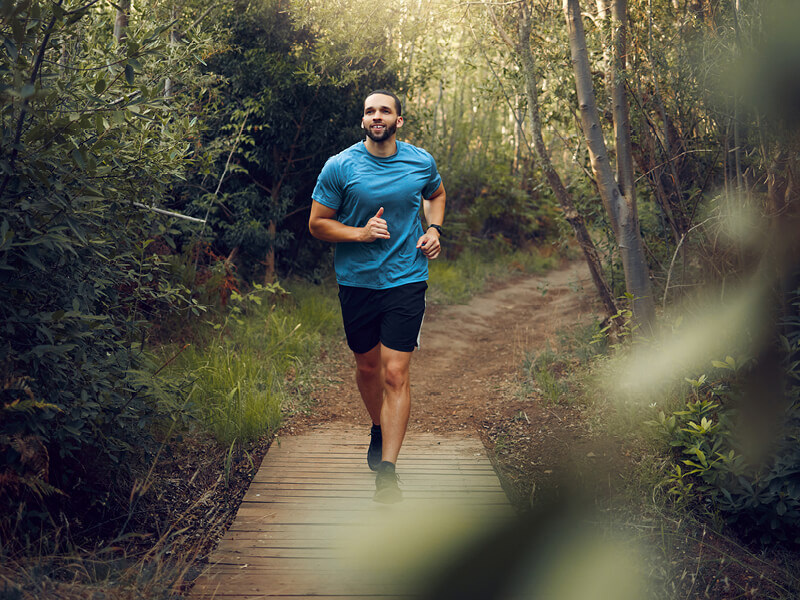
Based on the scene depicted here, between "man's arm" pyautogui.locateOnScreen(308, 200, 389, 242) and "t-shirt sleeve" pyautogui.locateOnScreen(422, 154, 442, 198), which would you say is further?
"t-shirt sleeve" pyautogui.locateOnScreen(422, 154, 442, 198)

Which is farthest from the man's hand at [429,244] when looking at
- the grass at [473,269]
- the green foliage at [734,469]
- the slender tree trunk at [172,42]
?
the grass at [473,269]

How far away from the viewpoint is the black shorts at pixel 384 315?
4086 mm

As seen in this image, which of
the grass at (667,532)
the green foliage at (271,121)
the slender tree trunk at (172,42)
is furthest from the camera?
the green foliage at (271,121)

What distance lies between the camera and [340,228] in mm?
4078

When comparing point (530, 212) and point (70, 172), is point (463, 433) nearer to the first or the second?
Result: point (70, 172)

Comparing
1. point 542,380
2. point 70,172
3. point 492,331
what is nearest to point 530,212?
point 492,331

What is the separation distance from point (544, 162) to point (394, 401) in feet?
10.6

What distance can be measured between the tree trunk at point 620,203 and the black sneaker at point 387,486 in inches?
93.0

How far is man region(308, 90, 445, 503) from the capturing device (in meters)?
4.08

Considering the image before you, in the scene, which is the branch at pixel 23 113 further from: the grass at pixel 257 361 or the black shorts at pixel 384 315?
the black shorts at pixel 384 315

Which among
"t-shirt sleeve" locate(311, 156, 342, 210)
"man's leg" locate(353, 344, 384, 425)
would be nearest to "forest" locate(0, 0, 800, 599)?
"t-shirt sleeve" locate(311, 156, 342, 210)

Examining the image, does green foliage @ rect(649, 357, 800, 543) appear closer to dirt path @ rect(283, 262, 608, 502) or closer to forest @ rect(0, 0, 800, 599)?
forest @ rect(0, 0, 800, 599)

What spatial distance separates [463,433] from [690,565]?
2.15 meters

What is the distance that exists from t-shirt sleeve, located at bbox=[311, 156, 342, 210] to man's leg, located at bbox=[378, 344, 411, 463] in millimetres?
847
